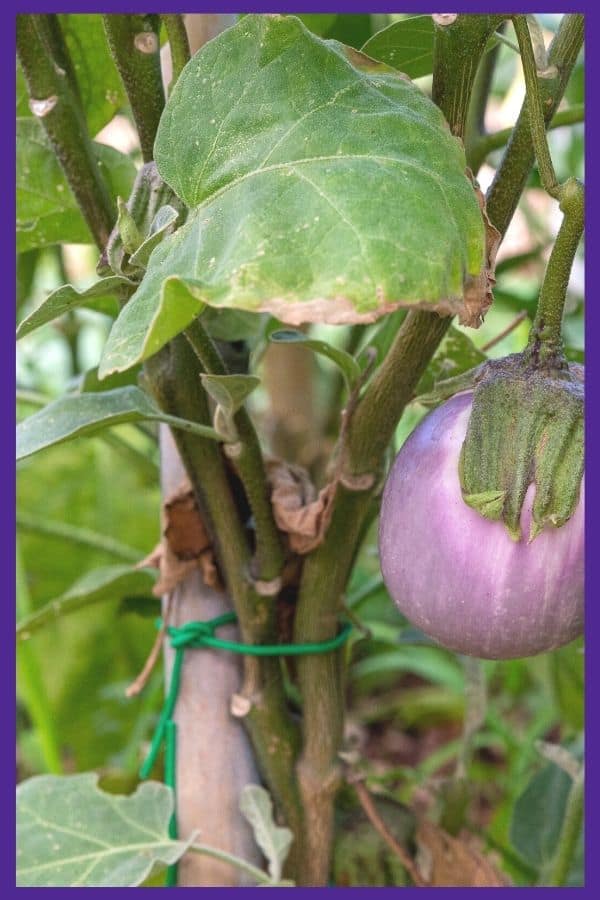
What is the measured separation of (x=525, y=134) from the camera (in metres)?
0.39

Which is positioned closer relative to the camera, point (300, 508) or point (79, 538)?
point (300, 508)

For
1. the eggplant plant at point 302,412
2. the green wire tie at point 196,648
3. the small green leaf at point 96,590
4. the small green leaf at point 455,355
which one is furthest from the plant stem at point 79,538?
the small green leaf at point 455,355

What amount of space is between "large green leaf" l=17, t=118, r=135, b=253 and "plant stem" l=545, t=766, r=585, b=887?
43cm

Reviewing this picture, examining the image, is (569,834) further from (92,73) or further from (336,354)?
(92,73)

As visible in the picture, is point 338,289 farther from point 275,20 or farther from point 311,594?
point 311,594

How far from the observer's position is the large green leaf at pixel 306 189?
27 centimetres

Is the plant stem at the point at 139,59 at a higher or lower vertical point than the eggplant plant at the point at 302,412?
higher

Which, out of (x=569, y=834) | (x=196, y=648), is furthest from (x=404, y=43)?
(x=569, y=834)

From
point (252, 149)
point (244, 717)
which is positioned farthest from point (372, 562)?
point (252, 149)

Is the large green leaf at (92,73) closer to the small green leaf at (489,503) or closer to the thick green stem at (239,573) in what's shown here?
the thick green stem at (239,573)

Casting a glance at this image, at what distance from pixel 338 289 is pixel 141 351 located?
0.06 m

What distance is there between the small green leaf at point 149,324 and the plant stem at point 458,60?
5.4 inches

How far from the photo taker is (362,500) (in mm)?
487

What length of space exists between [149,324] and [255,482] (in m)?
0.21
